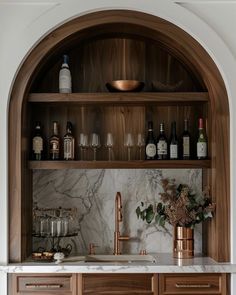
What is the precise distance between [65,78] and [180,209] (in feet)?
3.72

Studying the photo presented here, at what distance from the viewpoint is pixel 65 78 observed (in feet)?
11.3

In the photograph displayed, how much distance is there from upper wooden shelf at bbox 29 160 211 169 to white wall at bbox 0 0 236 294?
0.23m

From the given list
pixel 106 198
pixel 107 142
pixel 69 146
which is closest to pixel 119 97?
pixel 107 142

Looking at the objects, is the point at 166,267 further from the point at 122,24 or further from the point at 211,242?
the point at 122,24

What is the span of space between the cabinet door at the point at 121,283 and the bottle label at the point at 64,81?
1192 millimetres

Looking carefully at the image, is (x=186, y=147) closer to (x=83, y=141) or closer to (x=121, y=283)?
(x=83, y=141)

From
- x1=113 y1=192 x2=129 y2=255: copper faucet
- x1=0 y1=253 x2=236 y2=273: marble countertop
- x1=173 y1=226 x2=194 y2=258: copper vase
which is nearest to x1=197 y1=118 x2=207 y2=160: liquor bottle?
x1=173 y1=226 x2=194 y2=258: copper vase

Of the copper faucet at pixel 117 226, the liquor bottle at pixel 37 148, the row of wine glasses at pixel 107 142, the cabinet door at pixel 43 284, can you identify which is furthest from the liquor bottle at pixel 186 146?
the cabinet door at pixel 43 284

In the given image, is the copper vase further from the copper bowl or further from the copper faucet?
the copper bowl

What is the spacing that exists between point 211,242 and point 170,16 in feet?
4.74

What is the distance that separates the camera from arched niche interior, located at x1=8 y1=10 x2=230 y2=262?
3199 mm

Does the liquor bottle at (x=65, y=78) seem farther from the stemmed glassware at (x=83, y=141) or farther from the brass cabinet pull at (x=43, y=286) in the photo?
the brass cabinet pull at (x=43, y=286)

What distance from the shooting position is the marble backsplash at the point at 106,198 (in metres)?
3.63

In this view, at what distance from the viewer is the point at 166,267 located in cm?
308
